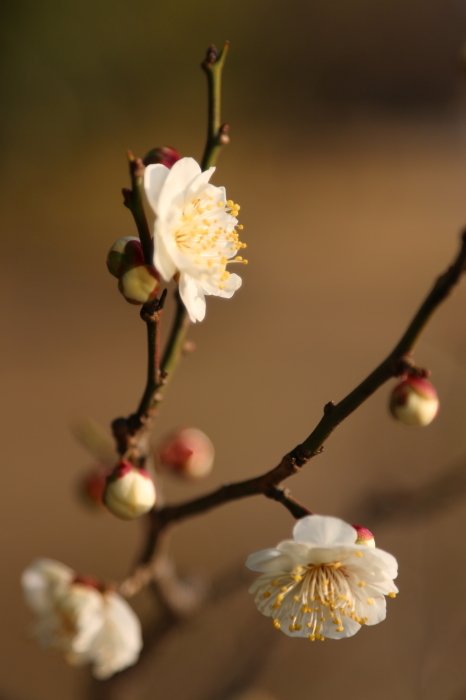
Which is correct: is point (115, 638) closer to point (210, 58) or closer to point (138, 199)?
point (138, 199)

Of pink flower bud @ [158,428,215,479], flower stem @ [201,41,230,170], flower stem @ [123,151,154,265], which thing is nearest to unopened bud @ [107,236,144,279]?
flower stem @ [123,151,154,265]

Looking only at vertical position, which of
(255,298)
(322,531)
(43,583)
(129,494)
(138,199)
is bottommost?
(43,583)

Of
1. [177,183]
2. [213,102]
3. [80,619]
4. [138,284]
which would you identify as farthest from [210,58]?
[80,619]

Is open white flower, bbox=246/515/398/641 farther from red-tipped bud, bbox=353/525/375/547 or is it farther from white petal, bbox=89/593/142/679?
white petal, bbox=89/593/142/679

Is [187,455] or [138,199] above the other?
[138,199]

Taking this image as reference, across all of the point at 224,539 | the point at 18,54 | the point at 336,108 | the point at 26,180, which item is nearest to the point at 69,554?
the point at 224,539

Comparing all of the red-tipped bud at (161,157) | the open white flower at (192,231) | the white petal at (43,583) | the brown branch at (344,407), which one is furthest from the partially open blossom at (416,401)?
the white petal at (43,583)
